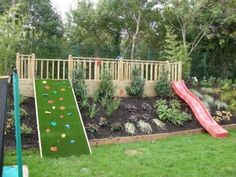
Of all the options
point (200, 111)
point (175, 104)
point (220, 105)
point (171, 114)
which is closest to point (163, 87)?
point (175, 104)

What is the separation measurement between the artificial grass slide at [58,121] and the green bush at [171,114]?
8.28ft

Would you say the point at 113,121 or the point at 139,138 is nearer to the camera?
the point at 139,138

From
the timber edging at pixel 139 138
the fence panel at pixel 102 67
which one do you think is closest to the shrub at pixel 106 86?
the fence panel at pixel 102 67

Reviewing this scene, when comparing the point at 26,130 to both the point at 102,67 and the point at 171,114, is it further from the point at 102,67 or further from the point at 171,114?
the point at 171,114

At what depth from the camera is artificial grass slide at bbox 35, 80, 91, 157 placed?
27.5 feet

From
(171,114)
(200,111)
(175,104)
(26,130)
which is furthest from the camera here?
(175,104)

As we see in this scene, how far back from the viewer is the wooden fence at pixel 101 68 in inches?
471

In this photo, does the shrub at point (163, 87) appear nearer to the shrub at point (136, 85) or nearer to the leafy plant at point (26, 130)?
the shrub at point (136, 85)

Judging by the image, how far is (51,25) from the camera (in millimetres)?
21641

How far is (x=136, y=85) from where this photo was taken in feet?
Result: 41.5

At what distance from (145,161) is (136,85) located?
5.25 m

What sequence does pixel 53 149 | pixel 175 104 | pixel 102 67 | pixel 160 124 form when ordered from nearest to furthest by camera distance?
pixel 53 149 → pixel 160 124 → pixel 175 104 → pixel 102 67

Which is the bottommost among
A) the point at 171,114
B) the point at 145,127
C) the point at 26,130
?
the point at 145,127

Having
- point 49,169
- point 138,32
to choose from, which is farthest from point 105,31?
point 49,169
